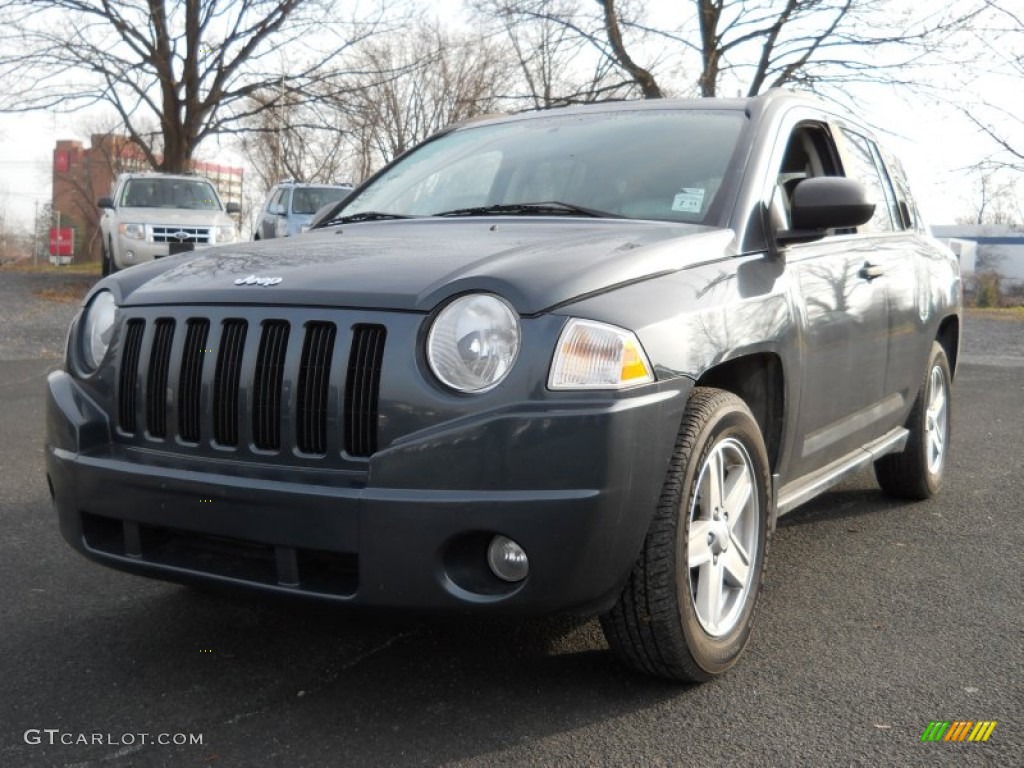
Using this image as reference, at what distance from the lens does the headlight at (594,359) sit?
2.56 metres

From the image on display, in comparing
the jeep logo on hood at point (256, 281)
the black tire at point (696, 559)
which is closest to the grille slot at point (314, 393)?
the jeep logo on hood at point (256, 281)

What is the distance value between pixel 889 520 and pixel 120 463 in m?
3.55

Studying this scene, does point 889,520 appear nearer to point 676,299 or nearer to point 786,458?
point 786,458

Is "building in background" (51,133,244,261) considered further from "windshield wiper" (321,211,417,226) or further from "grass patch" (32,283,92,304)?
"windshield wiper" (321,211,417,226)

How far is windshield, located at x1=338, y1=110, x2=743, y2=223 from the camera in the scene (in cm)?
367

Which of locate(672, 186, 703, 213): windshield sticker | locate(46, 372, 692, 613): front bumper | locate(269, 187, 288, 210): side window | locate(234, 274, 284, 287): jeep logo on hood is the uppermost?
locate(269, 187, 288, 210): side window

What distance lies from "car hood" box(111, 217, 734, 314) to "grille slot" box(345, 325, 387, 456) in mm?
120

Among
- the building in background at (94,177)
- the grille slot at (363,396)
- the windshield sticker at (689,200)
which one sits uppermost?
the building in background at (94,177)

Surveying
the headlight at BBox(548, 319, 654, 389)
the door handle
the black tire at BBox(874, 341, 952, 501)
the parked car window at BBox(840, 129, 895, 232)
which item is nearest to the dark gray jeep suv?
the headlight at BBox(548, 319, 654, 389)

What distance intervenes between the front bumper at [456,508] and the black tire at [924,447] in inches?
111

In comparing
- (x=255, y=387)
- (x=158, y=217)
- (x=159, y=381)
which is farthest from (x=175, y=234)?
(x=255, y=387)

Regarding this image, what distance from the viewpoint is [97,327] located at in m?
3.23

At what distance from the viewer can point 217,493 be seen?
268 centimetres

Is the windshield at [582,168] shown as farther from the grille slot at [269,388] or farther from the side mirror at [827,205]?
the grille slot at [269,388]
